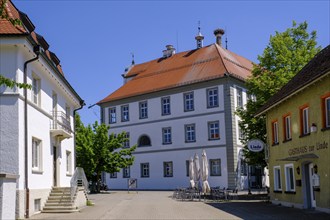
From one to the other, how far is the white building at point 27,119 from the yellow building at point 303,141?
1047cm

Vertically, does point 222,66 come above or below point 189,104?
above

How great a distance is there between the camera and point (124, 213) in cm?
2034

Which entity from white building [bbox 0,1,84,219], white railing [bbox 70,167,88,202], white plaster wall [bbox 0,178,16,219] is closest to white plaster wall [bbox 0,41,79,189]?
white building [bbox 0,1,84,219]

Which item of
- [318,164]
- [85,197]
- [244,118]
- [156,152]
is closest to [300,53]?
[244,118]

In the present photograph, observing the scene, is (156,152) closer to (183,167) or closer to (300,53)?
(183,167)

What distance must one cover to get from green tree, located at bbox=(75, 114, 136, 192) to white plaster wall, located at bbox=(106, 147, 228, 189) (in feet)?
24.8

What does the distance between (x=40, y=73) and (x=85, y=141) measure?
59.5 ft

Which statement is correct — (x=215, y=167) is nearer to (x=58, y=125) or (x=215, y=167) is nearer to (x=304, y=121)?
(x=58, y=125)

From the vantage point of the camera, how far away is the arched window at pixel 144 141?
50156 mm

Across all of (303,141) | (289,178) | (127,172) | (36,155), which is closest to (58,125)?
(36,155)

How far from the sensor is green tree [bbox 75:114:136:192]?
38625 mm

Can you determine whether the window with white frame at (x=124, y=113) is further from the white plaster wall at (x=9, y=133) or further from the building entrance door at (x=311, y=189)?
the white plaster wall at (x=9, y=133)

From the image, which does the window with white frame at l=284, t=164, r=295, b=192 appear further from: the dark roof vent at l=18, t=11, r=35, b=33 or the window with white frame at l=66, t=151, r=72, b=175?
the dark roof vent at l=18, t=11, r=35, b=33

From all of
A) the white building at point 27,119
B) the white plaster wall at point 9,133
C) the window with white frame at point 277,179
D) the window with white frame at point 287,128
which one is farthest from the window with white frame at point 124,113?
the white plaster wall at point 9,133
